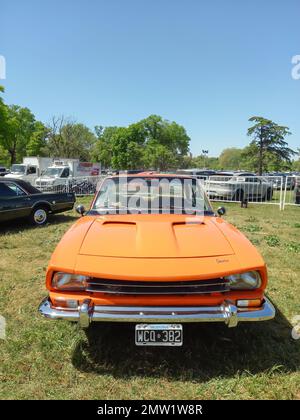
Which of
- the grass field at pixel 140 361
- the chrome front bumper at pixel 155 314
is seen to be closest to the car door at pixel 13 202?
the grass field at pixel 140 361

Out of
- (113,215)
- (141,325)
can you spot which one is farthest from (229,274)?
(113,215)

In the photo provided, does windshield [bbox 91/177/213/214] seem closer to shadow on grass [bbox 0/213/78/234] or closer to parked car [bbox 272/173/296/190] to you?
shadow on grass [bbox 0/213/78/234]

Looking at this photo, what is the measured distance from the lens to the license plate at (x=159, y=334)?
2.49 m

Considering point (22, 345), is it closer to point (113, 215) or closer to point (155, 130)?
point (113, 215)

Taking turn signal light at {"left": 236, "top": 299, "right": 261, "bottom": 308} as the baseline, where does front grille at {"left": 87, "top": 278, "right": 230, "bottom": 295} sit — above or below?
above

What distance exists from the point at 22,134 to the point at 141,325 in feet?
217

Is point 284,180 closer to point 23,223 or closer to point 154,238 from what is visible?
point 23,223

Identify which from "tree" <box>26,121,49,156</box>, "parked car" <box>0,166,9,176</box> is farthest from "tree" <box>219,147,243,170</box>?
"parked car" <box>0,166,9,176</box>

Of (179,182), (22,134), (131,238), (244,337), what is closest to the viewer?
(131,238)

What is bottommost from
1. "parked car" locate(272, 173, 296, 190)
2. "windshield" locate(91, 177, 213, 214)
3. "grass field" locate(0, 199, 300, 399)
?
"grass field" locate(0, 199, 300, 399)

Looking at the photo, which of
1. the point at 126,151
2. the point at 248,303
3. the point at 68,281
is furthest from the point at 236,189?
the point at 126,151

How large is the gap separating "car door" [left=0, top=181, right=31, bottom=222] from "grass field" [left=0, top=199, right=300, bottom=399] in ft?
14.4

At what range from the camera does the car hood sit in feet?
8.90

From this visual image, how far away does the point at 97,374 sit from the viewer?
2.71 metres
